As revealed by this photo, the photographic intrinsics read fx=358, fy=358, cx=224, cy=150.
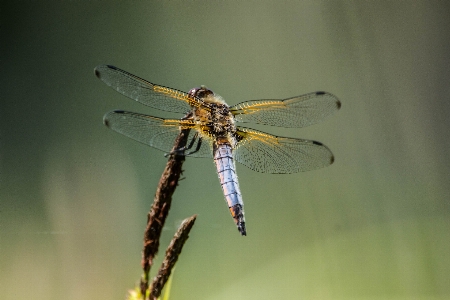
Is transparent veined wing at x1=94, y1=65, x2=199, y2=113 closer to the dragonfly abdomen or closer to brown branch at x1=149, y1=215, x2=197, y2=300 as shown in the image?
the dragonfly abdomen

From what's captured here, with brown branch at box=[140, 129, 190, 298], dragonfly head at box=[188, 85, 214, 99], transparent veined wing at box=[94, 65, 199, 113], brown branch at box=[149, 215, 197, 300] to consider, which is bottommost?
brown branch at box=[149, 215, 197, 300]

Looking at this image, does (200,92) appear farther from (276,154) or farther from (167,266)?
(167,266)

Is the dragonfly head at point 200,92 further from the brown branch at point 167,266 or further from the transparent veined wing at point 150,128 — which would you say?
the brown branch at point 167,266

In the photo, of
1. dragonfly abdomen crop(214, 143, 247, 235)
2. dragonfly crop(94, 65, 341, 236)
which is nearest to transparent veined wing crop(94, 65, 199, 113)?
dragonfly crop(94, 65, 341, 236)

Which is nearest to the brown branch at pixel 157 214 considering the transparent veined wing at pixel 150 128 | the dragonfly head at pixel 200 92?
the transparent veined wing at pixel 150 128

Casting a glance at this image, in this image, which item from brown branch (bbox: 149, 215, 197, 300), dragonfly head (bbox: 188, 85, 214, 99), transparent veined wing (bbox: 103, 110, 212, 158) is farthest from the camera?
dragonfly head (bbox: 188, 85, 214, 99)

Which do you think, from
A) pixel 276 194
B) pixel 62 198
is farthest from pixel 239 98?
pixel 62 198

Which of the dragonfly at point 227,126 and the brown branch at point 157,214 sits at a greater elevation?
the dragonfly at point 227,126
